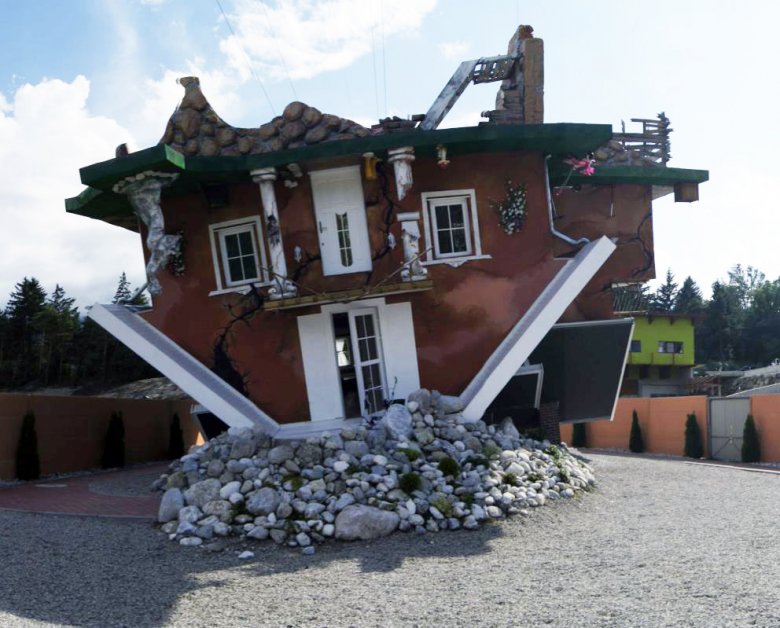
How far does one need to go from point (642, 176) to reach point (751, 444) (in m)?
10.0

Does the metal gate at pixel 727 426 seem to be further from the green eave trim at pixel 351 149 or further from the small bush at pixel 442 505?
the small bush at pixel 442 505

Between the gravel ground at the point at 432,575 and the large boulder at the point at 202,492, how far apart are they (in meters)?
0.66

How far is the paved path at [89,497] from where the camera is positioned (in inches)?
449

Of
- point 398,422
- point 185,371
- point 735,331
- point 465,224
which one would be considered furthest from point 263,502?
point 735,331

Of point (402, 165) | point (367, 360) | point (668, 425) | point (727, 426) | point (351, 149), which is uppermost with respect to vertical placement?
point (351, 149)

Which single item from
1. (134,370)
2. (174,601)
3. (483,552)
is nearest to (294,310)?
(483,552)

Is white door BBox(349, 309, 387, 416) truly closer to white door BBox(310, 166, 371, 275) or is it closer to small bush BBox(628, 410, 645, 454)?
white door BBox(310, 166, 371, 275)

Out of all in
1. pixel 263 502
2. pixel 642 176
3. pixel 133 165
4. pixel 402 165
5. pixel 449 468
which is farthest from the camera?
pixel 642 176

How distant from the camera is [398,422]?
11.9 meters

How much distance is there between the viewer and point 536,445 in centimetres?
1384

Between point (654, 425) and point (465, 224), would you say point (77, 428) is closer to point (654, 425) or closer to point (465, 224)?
point (465, 224)

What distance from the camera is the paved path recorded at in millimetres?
11398

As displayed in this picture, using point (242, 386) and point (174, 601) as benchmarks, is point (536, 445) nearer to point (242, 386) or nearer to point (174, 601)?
point (242, 386)

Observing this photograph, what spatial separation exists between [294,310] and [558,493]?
5.08 m
